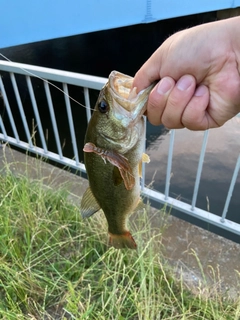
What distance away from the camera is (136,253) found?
2105 millimetres

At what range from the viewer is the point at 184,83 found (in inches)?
40.2

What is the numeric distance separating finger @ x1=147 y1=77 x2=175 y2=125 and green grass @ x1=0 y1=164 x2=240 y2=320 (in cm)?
104

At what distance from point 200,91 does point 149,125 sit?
163 inches

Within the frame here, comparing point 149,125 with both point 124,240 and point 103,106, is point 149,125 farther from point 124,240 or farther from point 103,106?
point 103,106

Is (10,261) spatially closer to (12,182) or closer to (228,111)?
(12,182)

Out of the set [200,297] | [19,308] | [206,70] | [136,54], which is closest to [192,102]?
[206,70]

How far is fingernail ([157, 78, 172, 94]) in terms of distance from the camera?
3.37 ft

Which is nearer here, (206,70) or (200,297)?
(206,70)

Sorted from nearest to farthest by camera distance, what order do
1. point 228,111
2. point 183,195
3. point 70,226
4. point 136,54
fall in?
point 228,111
point 70,226
point 183,195
point 136,54

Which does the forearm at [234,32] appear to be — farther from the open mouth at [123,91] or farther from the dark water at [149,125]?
the dark water at [149,125]

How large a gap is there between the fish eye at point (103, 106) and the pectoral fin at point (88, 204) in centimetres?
37

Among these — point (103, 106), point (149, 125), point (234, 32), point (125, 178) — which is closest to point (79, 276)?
point (125, 178)

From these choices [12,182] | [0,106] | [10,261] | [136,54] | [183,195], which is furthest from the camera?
[136,54]

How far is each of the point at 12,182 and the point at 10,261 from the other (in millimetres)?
872
